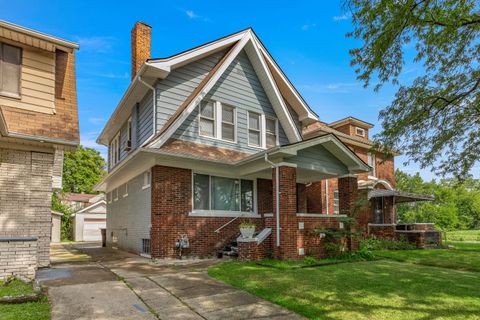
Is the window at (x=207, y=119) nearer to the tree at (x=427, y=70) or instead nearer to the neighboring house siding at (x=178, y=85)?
the neighboring house siding at (x=178, y=85)

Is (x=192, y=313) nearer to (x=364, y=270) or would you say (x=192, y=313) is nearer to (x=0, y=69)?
(x=364, y=270)

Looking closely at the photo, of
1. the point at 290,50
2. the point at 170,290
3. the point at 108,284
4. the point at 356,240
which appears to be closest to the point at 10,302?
the point at 108,284

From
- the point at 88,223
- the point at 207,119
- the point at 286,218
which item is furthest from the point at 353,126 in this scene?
the point at 88,223

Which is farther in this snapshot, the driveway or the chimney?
the chimney

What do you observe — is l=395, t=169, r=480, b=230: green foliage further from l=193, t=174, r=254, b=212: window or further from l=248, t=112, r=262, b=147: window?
l=193, t=174, r=254, b=212: window

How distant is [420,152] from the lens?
10742 millimetres

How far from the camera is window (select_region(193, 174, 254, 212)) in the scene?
12180 mm

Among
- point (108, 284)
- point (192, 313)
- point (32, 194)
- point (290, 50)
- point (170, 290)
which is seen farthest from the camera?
point (290, 50)

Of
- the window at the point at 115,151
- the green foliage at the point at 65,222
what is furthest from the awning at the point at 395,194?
the green foliage at the point at 65,222

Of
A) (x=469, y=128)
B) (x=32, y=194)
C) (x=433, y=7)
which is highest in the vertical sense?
(x=433, y=7)

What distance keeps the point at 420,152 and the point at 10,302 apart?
10.9 metres

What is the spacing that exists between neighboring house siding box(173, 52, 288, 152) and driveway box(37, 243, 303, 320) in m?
5.65

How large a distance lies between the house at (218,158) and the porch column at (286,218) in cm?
3

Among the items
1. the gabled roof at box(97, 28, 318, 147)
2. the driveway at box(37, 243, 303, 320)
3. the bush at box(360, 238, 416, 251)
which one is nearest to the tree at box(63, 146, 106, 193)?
the gabled roof at box(97, 28, 318, 147)
